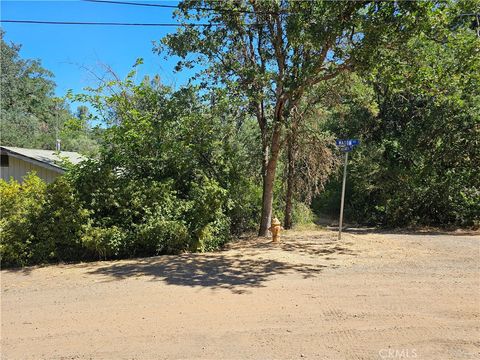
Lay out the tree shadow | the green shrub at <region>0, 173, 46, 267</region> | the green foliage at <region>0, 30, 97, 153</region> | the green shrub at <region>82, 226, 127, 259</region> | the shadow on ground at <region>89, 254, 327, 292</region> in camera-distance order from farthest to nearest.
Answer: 1. the green foliage at <region>0, 30, 97, 153</region>
2. the tree shadow
3. the green shrub at <region>82, 226, 127, 259</region>
4. the green shrub at <region>0, 173, 46, 267</region>
5. the shadow on ground at <region>89, 254, 327, 292</region>

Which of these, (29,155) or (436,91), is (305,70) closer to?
(436,91)

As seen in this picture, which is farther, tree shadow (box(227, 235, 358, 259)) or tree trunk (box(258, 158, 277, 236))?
tree trunk (box(258, 158, 277, 236))

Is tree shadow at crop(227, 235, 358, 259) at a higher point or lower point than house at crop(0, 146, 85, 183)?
lower

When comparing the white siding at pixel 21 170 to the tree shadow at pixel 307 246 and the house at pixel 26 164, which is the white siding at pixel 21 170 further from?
the tree shadow at pixel 307 246

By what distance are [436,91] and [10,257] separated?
1016 cm

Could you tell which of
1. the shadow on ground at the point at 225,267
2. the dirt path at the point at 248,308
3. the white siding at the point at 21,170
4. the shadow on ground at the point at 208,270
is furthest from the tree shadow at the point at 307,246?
the white siding at the point at 21,170

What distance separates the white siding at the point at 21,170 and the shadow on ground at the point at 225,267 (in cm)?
786

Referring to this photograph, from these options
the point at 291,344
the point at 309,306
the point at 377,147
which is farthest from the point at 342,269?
the point at 377,147

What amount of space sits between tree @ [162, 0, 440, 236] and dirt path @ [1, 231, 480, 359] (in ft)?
14.2

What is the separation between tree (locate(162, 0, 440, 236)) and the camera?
823cm

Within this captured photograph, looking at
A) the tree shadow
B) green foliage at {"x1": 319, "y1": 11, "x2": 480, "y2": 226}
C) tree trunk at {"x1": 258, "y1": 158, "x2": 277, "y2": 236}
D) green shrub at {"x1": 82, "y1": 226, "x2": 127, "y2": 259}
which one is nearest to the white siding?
green shrub at {"x1": 82, "y1": 226, "x2": 127, "y2": 259}

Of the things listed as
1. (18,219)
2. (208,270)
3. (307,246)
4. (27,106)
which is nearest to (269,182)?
(307,246)

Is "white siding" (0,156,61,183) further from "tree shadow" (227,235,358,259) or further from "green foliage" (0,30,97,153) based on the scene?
→ "green foliage" (0,30,97,153)

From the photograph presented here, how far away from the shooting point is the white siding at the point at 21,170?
14317 millimetres
